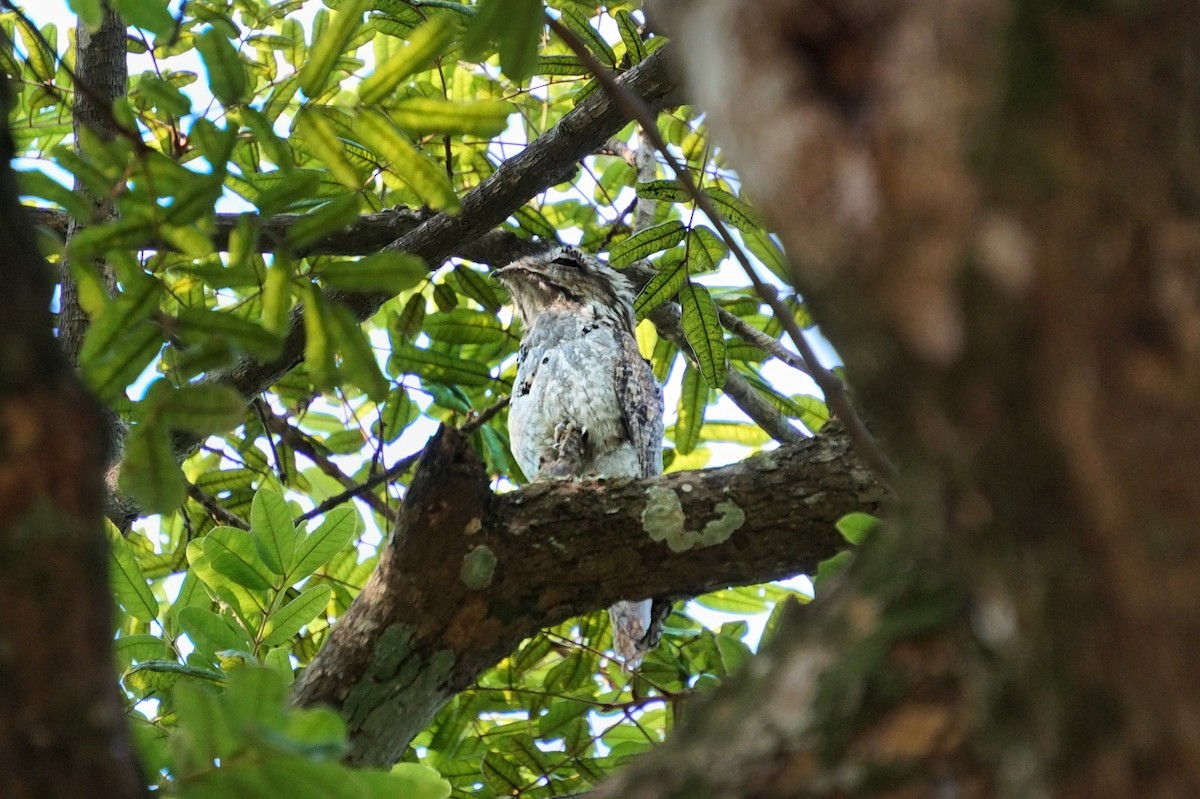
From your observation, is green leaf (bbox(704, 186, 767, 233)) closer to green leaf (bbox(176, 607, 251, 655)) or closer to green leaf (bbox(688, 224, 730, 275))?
green leaf (bbox(688, 224, 730, 275))

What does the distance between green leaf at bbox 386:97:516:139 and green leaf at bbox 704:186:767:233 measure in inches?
44.2

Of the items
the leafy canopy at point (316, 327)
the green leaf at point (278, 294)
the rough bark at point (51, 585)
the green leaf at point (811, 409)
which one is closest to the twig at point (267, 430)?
the leafy canopy at point (316, 327)

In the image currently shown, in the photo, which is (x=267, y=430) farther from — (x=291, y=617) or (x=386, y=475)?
(x=291, y=617)

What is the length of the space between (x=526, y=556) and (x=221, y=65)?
3.62 ft

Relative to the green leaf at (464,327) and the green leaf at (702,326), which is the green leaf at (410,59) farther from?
the green leaf at (464,327)

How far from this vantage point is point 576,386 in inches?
154

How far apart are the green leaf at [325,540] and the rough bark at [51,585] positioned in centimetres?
162

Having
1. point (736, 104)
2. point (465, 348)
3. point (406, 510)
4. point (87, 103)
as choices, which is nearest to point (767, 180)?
point (736, 104)

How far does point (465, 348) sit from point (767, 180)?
3.09 metres

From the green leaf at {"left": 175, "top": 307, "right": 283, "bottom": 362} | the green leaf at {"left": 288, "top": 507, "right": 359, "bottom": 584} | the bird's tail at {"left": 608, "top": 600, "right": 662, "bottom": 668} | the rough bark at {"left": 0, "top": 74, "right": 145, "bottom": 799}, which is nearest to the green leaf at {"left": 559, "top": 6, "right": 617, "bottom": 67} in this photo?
the green leaf at {"left": 288, "top": 507, "right": 359, "bottom": 584}

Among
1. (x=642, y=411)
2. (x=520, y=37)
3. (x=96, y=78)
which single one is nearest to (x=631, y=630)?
(x=642, y=411)

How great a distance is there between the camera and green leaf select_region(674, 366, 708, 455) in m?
3.38

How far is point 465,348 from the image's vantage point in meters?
3.76

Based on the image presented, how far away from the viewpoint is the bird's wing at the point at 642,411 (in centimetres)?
391
